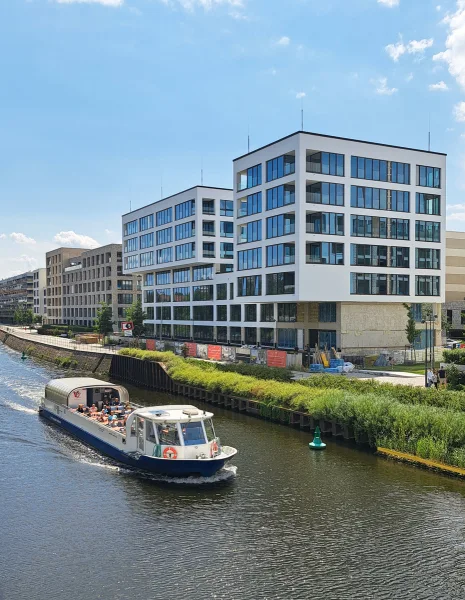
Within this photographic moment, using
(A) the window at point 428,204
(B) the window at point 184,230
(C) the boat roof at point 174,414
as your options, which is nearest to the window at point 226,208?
(B) the window at point 184,230

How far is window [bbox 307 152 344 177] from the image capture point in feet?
225

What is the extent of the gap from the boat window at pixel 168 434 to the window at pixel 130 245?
291 ft

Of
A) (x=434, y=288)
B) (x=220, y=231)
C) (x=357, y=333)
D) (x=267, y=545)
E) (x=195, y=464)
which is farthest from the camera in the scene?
(x=220, y=231)

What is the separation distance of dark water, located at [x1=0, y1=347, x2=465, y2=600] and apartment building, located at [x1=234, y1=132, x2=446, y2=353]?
36442 mm

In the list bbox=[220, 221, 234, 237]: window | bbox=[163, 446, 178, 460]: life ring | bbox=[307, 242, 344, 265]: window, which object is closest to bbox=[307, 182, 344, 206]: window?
bbox=[307, 242, 344, 265]: window

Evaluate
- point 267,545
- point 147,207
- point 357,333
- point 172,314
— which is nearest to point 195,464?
point 267,545

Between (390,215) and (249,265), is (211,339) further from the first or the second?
(390,215)

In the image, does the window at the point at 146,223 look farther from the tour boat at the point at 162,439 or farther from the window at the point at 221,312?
the tour boat at the point at 162,439

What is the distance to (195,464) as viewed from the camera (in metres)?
29.5

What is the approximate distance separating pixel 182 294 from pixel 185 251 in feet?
31.7

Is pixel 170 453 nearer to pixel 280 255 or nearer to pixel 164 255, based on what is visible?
pixel 280 255

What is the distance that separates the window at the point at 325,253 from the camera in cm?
6875

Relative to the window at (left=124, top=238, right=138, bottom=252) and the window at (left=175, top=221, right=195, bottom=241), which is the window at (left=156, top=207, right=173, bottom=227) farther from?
the window at (left=124, top=238, right=138, bottom=252)

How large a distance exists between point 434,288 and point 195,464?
55533mm
